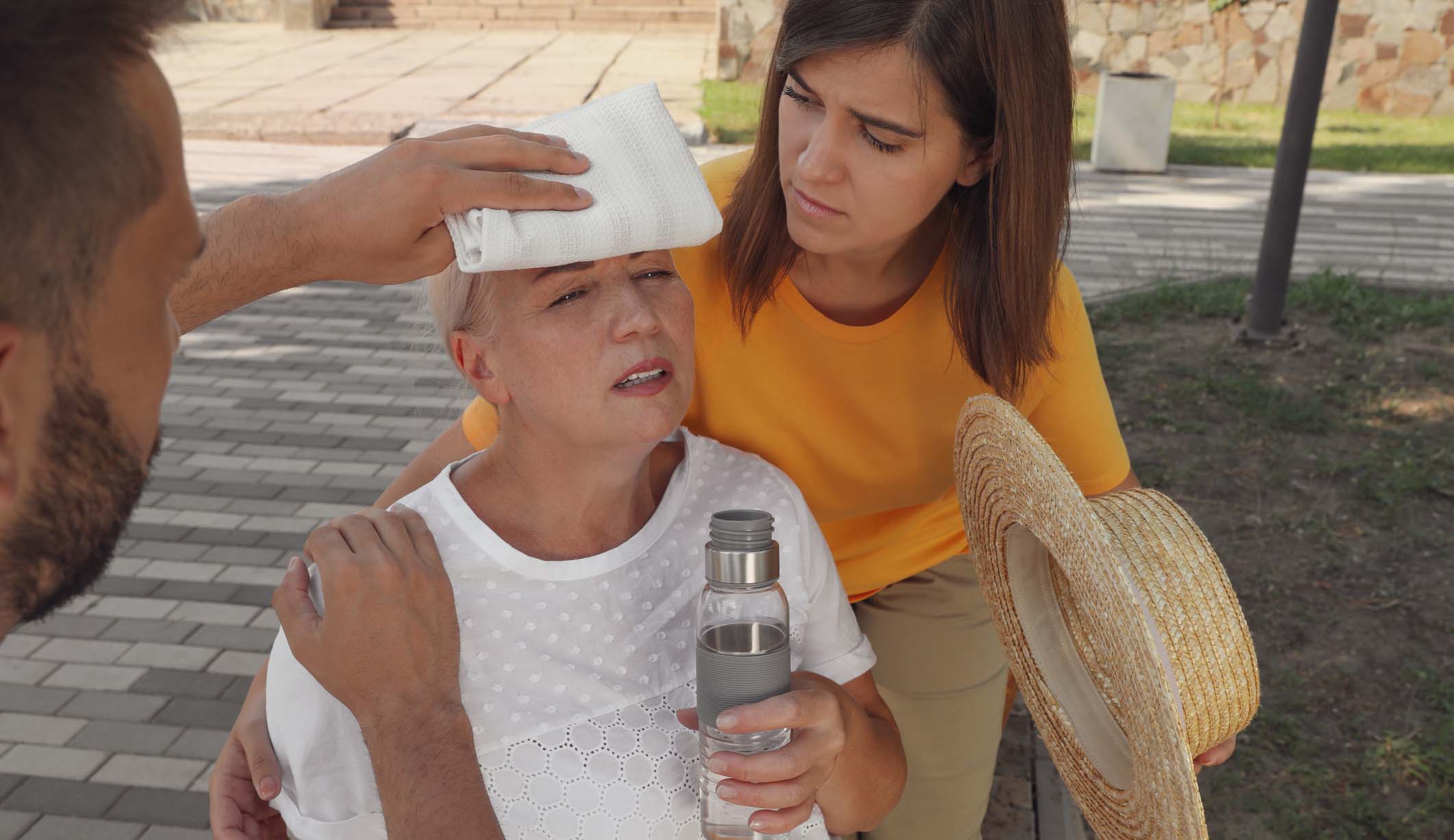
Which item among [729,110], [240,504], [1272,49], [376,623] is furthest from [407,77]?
[376,623]

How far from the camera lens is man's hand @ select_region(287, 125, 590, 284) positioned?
1762mm

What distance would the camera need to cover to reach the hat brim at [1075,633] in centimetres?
162

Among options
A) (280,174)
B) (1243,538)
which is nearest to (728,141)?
(280,174)

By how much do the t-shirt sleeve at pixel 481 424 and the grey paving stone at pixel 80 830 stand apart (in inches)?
59.2

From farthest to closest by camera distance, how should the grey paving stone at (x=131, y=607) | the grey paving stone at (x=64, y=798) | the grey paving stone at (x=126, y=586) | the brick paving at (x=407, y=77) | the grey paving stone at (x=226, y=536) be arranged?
the brick paving at (x=407, y=77), the grey paving stone at (x=226, y=536), the grey paving stone at (x=126, y=586), the grey paving stone at (x=131, y=607), the grey paving stone at (x=64, y=798)

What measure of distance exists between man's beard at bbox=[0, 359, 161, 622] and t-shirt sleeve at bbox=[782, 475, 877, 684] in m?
1.10

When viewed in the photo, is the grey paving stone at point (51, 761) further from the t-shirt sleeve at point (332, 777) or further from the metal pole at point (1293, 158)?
the metal pole at point (1293, 158)

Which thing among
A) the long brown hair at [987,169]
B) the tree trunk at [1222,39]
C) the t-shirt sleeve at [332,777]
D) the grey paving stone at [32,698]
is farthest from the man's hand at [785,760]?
the tree trunk at [1222,39]

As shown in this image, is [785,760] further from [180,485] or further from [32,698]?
[180,485]

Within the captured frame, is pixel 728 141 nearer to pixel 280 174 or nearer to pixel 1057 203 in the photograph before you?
pixel 280 174

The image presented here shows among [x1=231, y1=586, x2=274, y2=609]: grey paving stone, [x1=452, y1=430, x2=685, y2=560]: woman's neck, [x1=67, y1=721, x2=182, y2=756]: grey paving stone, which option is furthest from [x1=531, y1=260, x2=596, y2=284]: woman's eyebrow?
[x1=231, y1=586, x2=274, y2=609]: grey paving stone

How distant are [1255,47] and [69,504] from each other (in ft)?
46.7

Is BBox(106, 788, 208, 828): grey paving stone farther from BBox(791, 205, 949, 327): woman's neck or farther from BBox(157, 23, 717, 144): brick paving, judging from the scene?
BBox(157, 23, 717, 144): brick paving

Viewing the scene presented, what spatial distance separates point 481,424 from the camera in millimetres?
2400
